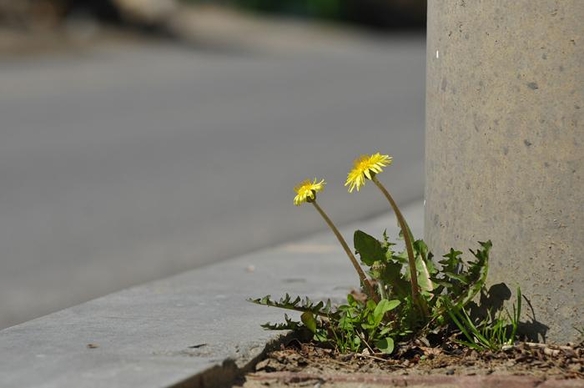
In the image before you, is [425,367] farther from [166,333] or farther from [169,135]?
[169,135]

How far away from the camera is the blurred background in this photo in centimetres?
707

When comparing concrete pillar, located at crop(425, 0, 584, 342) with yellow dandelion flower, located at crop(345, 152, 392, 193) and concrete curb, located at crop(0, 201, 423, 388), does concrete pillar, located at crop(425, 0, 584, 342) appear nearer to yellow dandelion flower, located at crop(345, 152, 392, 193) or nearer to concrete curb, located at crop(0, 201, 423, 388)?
yellow dandelion flower, located at crop(345, 152, 392, 193)

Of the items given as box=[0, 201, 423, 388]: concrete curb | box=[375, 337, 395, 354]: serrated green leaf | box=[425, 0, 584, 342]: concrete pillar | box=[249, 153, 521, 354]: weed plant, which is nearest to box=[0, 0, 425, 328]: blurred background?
box=[0, 201, 423, 388]: concrete curb

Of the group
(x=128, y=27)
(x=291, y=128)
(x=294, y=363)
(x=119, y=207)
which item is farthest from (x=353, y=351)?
(x=128, y=27)

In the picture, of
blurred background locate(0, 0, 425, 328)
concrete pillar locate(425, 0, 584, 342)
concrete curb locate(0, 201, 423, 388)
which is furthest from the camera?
blurred background locate(0, 0, 425, 328)

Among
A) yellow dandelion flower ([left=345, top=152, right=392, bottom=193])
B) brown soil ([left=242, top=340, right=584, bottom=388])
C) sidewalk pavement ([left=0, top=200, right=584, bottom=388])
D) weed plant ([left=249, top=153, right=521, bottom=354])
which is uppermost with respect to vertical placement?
yellow dandelion flower ([left=345, top=152, right=392, bottom=193])

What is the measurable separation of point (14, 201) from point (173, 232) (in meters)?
1.51

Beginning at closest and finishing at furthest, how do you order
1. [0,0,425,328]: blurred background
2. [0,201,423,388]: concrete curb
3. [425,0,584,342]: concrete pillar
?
[0,201,423,388]: concrete curb < [425,0,584,342]: concrete pillar < [0,0,425,328]: blurred background

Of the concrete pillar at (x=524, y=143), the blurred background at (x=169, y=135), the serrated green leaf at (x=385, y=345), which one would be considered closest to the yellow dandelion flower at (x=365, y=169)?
the concrete pillar at (x=524, y=143)

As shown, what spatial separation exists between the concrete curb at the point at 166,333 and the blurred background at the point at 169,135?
139 centimetres

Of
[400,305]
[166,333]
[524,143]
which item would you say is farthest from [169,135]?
[524,143]

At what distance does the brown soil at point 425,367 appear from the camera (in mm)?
3182

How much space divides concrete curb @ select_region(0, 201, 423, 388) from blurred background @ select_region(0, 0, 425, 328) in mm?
1394

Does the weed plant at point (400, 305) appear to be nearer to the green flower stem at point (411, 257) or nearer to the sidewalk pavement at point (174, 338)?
the green flower stem at point (411, 257)
